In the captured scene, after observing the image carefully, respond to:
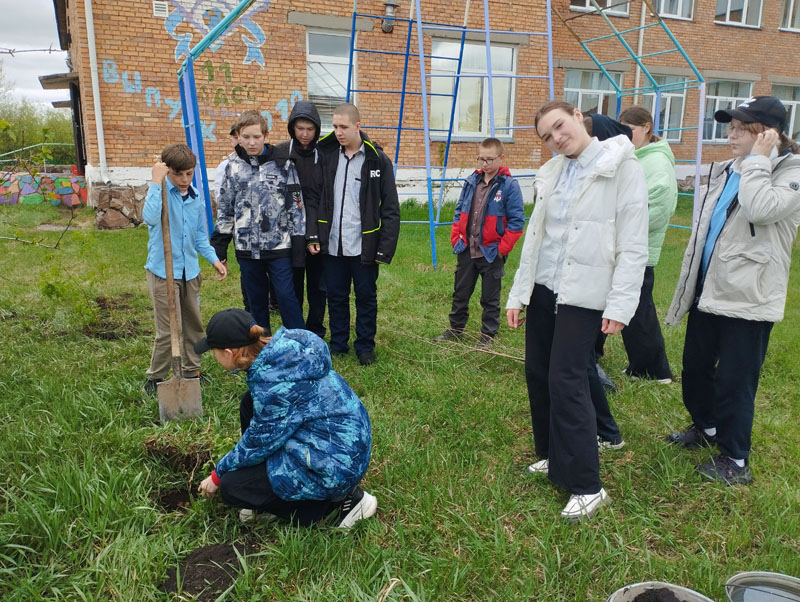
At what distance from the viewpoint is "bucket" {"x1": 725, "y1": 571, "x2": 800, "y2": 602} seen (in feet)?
6.96

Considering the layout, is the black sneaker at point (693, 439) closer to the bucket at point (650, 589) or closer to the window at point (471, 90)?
the bucket at point (650, 589)

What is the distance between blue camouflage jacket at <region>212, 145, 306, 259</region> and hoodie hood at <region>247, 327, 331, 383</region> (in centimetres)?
216

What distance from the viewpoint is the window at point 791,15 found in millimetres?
17578

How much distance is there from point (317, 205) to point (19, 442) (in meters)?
2.44

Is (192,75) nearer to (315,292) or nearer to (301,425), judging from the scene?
(315,292)

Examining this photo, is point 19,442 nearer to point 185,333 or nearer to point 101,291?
point 185,333

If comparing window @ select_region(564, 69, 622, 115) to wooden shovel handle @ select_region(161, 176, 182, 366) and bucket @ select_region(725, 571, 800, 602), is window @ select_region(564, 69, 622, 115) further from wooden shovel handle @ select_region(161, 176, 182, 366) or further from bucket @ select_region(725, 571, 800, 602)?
bucket @ select_region(725, 571, 800, 602)

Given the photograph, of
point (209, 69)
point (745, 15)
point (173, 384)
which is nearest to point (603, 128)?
point (173, 384)

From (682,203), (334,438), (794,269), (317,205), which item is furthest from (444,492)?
(682,203)

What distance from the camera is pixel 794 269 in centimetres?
870

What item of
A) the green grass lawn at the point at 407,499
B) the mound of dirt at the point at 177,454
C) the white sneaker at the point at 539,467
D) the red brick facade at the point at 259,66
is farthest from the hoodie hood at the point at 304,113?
the red brick facade at the point at 259,66

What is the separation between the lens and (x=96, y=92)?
992 centimetres

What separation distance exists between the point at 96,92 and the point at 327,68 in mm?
4150

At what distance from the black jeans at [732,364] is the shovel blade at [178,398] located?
107 inches
